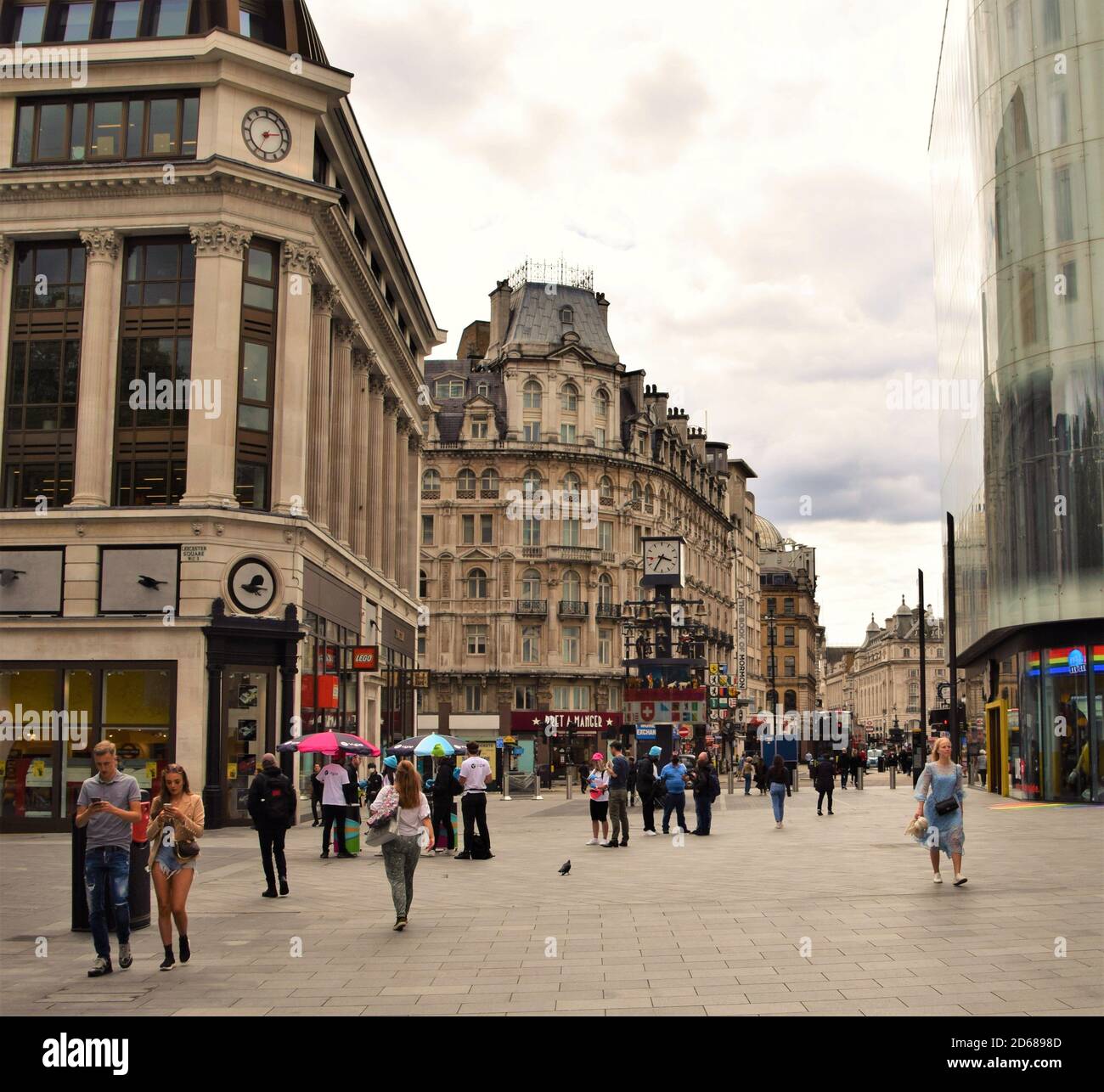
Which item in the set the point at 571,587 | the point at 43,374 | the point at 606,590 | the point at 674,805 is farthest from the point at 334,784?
the point at 606,590

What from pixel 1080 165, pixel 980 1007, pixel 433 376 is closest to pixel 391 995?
pixel 980 1007

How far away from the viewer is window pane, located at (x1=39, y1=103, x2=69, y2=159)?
34.3 metres

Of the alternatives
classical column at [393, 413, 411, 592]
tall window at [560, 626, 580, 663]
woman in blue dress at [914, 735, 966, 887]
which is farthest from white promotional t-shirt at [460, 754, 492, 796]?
tall window at [560, 626, 580, 663]

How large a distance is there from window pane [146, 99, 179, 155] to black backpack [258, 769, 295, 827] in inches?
896

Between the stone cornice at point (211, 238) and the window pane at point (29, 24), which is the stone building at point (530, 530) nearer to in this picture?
the window pane at point (29, 24)

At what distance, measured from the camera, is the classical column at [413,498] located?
5844cm

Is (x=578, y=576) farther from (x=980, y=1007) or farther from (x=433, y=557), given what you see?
(x=980, y=1007)

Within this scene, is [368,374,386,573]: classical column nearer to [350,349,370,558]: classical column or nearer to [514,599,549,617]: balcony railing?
[350,349,370,558]: classical column

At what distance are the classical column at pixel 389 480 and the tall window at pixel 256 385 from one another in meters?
16.3

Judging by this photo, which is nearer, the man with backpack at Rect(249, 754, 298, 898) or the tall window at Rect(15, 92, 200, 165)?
the man with backpack at Rect(249, 754, 298, 898)

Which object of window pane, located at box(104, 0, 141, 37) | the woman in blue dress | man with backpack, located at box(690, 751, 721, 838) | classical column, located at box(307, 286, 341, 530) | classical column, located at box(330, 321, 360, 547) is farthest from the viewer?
classical column, located at box(330, 321, 360, 547)

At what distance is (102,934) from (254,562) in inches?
870

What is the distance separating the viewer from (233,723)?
106 ft
